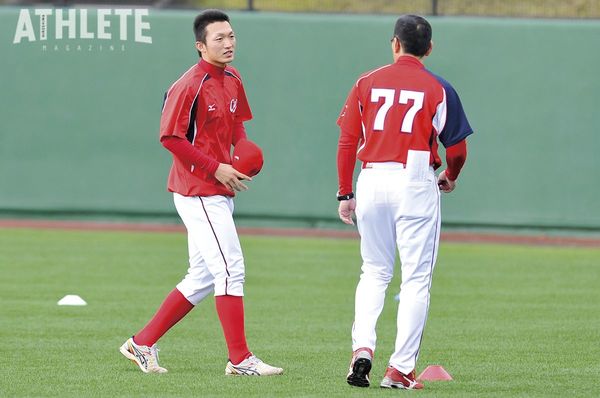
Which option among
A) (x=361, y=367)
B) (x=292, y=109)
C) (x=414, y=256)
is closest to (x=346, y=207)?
(x=414, y=256)

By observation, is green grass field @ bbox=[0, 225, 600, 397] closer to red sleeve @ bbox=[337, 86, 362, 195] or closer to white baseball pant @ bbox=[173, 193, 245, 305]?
white baseball pant @ bbox=[173, 193, 245, 305]

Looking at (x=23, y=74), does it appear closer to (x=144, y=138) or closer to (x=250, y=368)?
(x=144, y=138)

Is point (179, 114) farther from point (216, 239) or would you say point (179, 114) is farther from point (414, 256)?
point (414, 256)

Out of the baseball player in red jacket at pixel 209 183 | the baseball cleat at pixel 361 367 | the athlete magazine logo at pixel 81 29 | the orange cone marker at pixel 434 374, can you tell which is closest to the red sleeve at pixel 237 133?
the baseball player in red jacket at pixel 209 183

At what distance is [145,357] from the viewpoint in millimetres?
7992

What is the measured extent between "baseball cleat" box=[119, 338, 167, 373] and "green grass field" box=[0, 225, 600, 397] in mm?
89

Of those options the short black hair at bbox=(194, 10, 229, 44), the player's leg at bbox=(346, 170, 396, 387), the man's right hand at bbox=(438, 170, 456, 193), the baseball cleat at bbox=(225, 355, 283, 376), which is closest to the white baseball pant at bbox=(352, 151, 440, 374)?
the player's leg at bbox=(346, 170, 396, 387)

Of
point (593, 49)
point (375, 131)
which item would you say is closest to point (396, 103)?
point (375, 131)

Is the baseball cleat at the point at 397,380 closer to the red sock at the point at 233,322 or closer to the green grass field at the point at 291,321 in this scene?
the green grass field at the point at 291,321

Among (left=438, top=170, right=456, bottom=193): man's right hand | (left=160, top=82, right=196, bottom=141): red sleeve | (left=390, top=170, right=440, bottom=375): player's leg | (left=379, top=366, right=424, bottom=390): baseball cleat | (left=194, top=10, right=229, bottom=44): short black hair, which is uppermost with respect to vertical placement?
(left=194, top=10, right=229, bottom=44): short black hair

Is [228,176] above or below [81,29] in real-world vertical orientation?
below

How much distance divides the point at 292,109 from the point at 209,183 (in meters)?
12.1

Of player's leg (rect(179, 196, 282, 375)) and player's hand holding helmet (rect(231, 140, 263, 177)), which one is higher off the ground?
player's hand holding helmet (rect(231, 140, 263, 177))

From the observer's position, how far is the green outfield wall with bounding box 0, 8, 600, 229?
1914 cm
